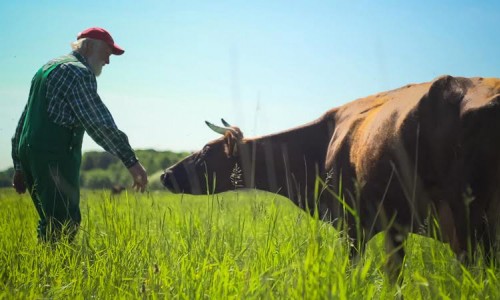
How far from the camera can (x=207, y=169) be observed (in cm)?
611

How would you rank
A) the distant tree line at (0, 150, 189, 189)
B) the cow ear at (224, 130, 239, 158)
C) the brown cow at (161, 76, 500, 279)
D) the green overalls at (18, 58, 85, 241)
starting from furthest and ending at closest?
the distant tree line at (0, 150, 189, 189), the cow ear at (224, 130, 239, 158), the green overalls at (18, 58, 85, 241), the brown cow at (161, 76, 500, 279)

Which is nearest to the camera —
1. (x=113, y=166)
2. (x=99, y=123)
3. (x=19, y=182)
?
(x=99, y=123)

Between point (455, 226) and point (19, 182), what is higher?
point (19, 182)

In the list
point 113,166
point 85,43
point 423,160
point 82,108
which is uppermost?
point 85,43

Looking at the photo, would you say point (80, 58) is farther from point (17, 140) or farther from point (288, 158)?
point (288, 158)

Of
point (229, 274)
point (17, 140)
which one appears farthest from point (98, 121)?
point (229, 274)

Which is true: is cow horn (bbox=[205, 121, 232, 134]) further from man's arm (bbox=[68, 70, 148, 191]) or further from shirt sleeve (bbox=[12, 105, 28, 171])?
shirt sleeve (bbox=[12, 105, 28, 171])

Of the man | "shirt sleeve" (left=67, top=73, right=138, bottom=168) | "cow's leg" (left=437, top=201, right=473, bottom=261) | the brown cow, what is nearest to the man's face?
the man

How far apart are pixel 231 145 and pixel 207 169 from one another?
1.45ft

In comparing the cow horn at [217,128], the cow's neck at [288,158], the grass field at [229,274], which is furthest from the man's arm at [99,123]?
the cow horn at [217,128]

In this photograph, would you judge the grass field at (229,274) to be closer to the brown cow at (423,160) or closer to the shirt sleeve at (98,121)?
the brown cow at (423,160)

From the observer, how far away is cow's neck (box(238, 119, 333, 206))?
18.7ft

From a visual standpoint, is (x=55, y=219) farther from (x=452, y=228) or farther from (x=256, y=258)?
(x=452, y=228)

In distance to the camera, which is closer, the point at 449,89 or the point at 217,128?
the point at 449,89
